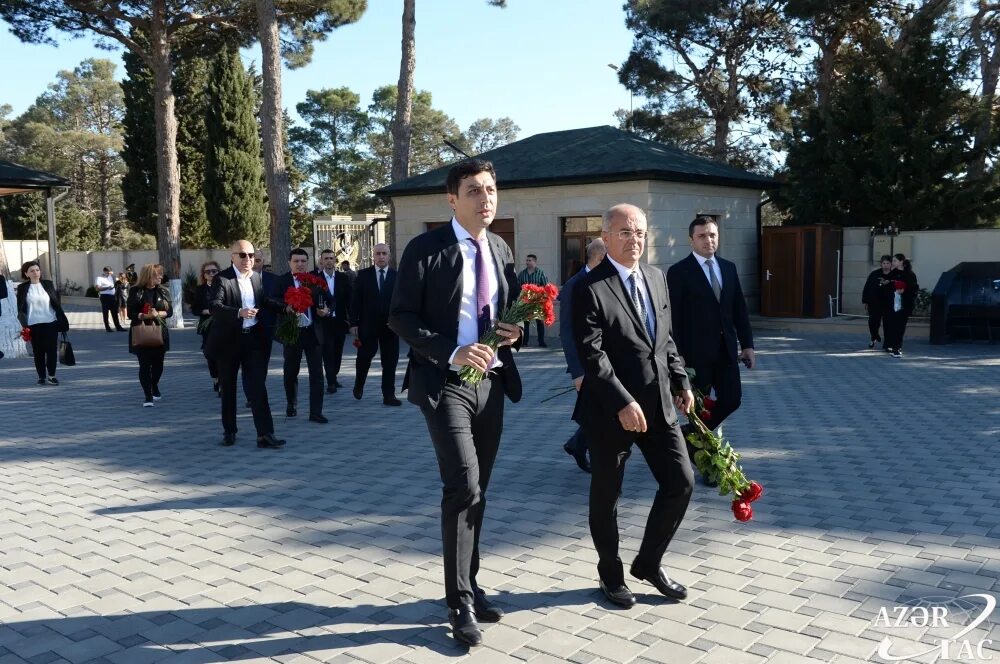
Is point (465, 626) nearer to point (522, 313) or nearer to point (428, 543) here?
point (522, 313)

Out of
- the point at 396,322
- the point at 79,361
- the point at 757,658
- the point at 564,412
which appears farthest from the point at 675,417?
the point at 79,361

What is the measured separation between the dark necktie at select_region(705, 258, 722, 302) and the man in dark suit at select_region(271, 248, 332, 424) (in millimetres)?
4765

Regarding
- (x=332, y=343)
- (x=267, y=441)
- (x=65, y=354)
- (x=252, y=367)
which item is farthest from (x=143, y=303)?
(x=65, y=354)

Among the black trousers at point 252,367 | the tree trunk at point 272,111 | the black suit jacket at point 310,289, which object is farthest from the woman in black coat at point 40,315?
the tree trunk at point 272,111

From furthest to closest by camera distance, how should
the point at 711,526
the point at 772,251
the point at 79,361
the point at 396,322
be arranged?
the point at 772,251 → the point at 79,361 → the point at 711,526 → the point at 396,322

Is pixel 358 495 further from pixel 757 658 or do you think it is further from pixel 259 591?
pixel 757 658

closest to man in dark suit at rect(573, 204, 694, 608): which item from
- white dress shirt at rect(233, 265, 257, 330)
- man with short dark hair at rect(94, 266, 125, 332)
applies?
white dress shirt at rect(233, 265, 257, 330)

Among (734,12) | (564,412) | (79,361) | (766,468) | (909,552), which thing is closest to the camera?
(909,552)

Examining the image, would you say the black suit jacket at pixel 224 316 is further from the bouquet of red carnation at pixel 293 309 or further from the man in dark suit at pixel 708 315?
the man in dark suit at pixel 708 315

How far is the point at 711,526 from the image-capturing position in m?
5.48

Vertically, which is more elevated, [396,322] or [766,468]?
[396,322]

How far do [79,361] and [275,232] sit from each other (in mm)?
6836

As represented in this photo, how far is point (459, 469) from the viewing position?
3.81 metres

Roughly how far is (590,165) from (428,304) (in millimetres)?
15690
